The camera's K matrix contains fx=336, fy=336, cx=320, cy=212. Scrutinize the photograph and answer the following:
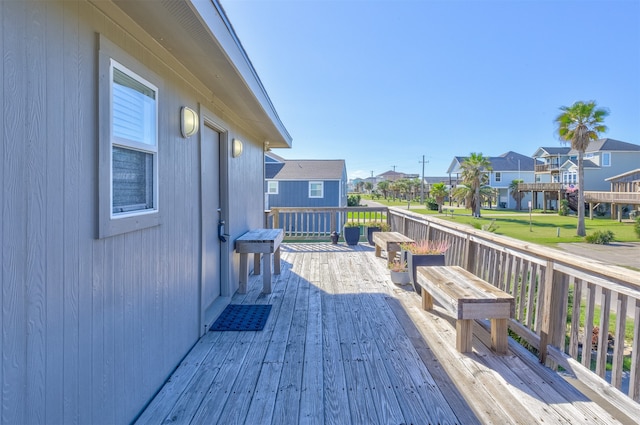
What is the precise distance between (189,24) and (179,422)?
2.17 m

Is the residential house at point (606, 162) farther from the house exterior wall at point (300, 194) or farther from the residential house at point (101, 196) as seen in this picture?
the residential house at point (101, 196)

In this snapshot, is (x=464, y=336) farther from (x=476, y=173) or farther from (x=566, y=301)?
(x=476, y=173)

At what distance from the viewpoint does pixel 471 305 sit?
97.3 inches

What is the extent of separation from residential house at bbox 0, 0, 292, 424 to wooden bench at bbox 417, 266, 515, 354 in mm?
2072

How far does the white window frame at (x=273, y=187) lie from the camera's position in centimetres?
1593

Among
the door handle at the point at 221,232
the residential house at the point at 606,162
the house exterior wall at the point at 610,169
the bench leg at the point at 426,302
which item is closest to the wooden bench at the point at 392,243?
the bench leg at the point at 426,302

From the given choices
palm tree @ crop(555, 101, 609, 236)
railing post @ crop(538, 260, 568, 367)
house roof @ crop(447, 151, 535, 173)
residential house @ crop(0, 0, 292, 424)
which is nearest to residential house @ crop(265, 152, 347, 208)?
palm tree @ crop(555, 101, 609, 236)

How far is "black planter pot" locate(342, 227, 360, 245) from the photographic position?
25.3ft

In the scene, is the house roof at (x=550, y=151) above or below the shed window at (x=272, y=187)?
above

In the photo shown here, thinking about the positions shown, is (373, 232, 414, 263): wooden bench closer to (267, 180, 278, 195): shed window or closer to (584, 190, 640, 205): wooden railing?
(267, 180, 278, 195): shed window

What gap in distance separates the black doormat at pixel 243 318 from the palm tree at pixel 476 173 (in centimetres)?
2351

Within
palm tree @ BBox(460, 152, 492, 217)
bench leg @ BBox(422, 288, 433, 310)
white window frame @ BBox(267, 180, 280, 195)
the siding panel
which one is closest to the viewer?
the siding panel

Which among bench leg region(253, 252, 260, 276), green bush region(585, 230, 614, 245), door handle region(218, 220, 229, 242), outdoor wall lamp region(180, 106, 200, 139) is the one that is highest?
outdoor wall lamp region(180, 106, 200, 139)

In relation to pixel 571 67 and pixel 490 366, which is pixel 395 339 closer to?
pixel 490 366
